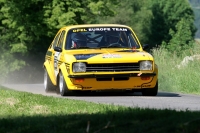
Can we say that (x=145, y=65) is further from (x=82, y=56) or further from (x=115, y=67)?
(x=82, y=56)

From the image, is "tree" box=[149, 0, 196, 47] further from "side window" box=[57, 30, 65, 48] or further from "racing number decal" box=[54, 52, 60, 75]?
"racing number decal" box=[54, 52, 60, 75]

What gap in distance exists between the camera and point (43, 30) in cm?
4934

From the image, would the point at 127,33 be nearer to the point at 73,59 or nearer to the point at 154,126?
the point at 73,59

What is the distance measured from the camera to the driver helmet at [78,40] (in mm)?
18266

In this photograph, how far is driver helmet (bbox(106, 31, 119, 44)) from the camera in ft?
60.6

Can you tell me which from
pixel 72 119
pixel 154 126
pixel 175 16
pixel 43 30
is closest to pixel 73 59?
pixel 72 119

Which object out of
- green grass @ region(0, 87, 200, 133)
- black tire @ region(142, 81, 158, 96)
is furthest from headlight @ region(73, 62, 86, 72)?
green grass @ region(0, 87, 200, 133)

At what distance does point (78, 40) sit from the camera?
18.4 meters

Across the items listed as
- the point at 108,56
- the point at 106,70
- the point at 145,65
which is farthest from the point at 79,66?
the point at 145,65

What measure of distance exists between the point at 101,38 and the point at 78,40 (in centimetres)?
54

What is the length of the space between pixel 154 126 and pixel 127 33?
1032cm

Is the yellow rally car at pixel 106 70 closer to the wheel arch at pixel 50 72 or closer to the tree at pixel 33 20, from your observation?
the wheel arch at pixel 50 72

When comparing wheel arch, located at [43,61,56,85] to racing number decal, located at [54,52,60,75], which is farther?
wheel arch, located at [43,61,56,85]

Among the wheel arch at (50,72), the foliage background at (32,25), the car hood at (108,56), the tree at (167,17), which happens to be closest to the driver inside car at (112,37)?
the car hood at (108,56)
